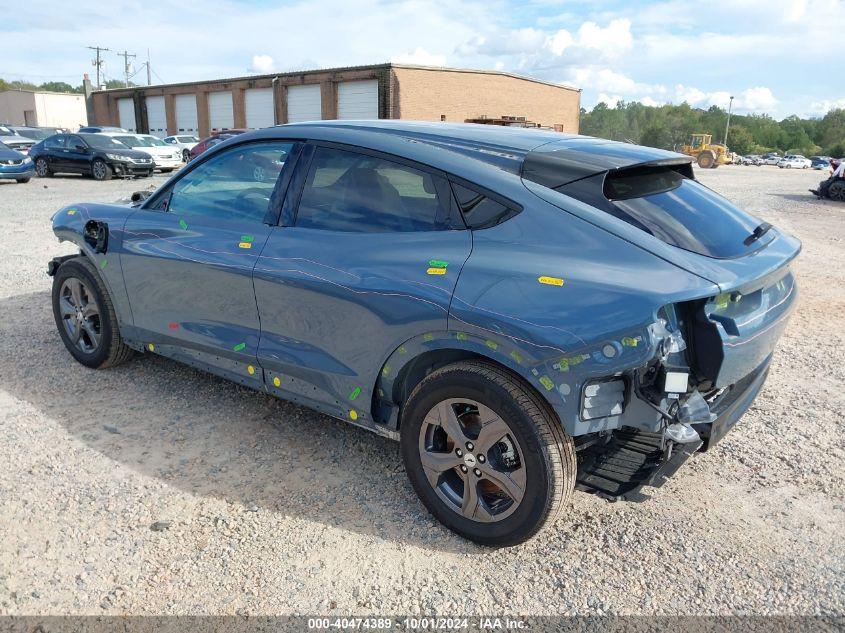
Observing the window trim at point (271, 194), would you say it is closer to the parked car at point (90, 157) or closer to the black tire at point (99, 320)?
the black tire at point (99, 320)

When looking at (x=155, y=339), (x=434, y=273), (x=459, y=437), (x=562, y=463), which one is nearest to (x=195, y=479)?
(x=155, y=339)

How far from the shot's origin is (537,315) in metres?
2.41

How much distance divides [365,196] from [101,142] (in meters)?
21.5

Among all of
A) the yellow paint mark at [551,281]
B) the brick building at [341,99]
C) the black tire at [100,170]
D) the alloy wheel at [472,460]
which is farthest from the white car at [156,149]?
the yellow paint mark at [551,281]

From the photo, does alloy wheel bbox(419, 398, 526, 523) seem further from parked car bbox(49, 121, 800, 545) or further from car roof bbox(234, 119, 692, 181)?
car roof bbox(234, 119, 692, 181)

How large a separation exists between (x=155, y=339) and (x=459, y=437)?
7.58ft

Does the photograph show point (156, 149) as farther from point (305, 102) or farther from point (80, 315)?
point (80, 315)

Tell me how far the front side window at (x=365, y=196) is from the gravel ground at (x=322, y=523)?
1330mm

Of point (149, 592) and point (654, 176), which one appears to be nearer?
point (149, 592)

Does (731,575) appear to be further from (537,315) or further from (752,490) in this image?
(537,315)

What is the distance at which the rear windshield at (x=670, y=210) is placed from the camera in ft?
8.52

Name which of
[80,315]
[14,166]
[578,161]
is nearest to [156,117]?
[14,166]

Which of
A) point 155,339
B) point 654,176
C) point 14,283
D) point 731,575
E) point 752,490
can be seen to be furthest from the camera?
point 14,283

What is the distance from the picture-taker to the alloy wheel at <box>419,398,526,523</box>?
262cm
